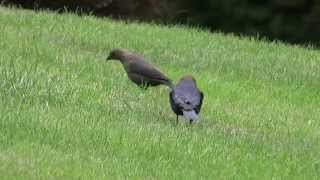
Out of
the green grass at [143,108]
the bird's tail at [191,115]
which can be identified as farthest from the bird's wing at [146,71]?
the bird's tail at [191,115]

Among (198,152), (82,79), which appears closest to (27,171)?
(198,152)

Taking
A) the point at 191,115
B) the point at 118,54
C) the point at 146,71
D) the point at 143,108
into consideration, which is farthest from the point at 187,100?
the point at 118,54

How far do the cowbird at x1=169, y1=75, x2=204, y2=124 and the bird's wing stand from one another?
1121 millimetres

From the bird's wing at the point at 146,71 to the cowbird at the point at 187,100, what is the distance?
1121 millimetres

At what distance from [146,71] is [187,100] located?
164 cm

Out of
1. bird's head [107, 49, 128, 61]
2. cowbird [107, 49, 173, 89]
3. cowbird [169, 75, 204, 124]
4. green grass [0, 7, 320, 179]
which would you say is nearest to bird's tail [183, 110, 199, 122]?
cowbird [169, 75, 204, 124]

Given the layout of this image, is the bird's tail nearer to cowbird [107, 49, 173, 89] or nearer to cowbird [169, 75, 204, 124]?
cowbird [169, 75, 204, 124]

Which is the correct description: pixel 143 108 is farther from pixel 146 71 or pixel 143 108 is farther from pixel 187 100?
pixel 187 100

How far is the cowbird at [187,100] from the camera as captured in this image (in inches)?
348

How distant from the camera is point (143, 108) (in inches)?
392

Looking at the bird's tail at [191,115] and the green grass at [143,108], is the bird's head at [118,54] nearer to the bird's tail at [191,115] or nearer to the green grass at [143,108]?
the green grass at [143,108]

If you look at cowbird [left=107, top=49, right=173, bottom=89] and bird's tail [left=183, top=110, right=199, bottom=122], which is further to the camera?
cowbird [left=107, top=49, right=173, bottom=89]

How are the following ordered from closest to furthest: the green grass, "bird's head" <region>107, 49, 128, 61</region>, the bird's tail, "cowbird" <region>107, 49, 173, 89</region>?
1. the green grass
2. the bird's tail
3. "cowbird" <region>107, 49, 173, 89</region>
4. "bird's head" <region>107, 49, 128, 61</region>

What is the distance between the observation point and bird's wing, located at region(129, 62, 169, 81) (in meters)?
10.3
